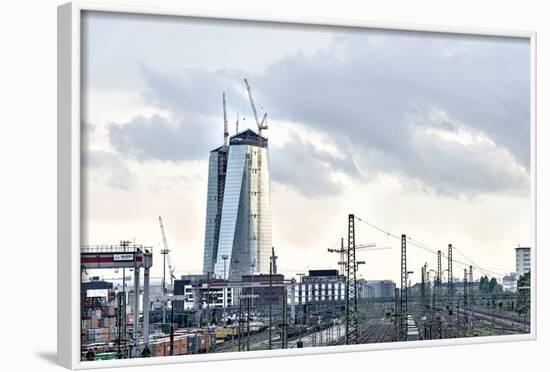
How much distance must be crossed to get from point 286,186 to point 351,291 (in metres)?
1.17

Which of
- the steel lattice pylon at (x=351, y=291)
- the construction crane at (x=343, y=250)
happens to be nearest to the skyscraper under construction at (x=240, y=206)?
the construction crane at (x=343, y=250)

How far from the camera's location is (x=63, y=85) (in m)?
9.41

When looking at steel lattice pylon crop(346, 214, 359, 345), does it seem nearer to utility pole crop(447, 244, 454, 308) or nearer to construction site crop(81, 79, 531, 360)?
construction site crop(81, 79, 531, 360)

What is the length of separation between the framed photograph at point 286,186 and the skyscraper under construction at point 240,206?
17 millimetres

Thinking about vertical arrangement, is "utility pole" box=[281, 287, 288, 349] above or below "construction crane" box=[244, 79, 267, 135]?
below

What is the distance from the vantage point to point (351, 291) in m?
10.9

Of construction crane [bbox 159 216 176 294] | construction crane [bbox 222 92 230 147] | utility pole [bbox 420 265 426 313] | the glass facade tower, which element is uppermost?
construction crane [bbox 222 92 230 147]

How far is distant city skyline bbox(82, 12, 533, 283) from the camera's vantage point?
379 inches

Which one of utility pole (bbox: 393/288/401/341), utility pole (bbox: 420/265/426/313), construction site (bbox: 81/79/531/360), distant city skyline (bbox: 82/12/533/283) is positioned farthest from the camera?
utility pole (bbox: 420/265/426/313)

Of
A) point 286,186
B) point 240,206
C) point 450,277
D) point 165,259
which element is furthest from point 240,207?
point 450,277

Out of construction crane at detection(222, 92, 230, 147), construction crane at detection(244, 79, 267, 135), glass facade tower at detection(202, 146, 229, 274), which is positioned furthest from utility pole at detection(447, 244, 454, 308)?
construction crane at detection(222, 92, 230, 147)

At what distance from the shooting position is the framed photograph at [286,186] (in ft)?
31.2

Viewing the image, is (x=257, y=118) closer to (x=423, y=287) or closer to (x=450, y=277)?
(x=423, y=287)

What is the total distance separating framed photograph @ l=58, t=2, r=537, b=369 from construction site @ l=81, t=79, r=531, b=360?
17mm
